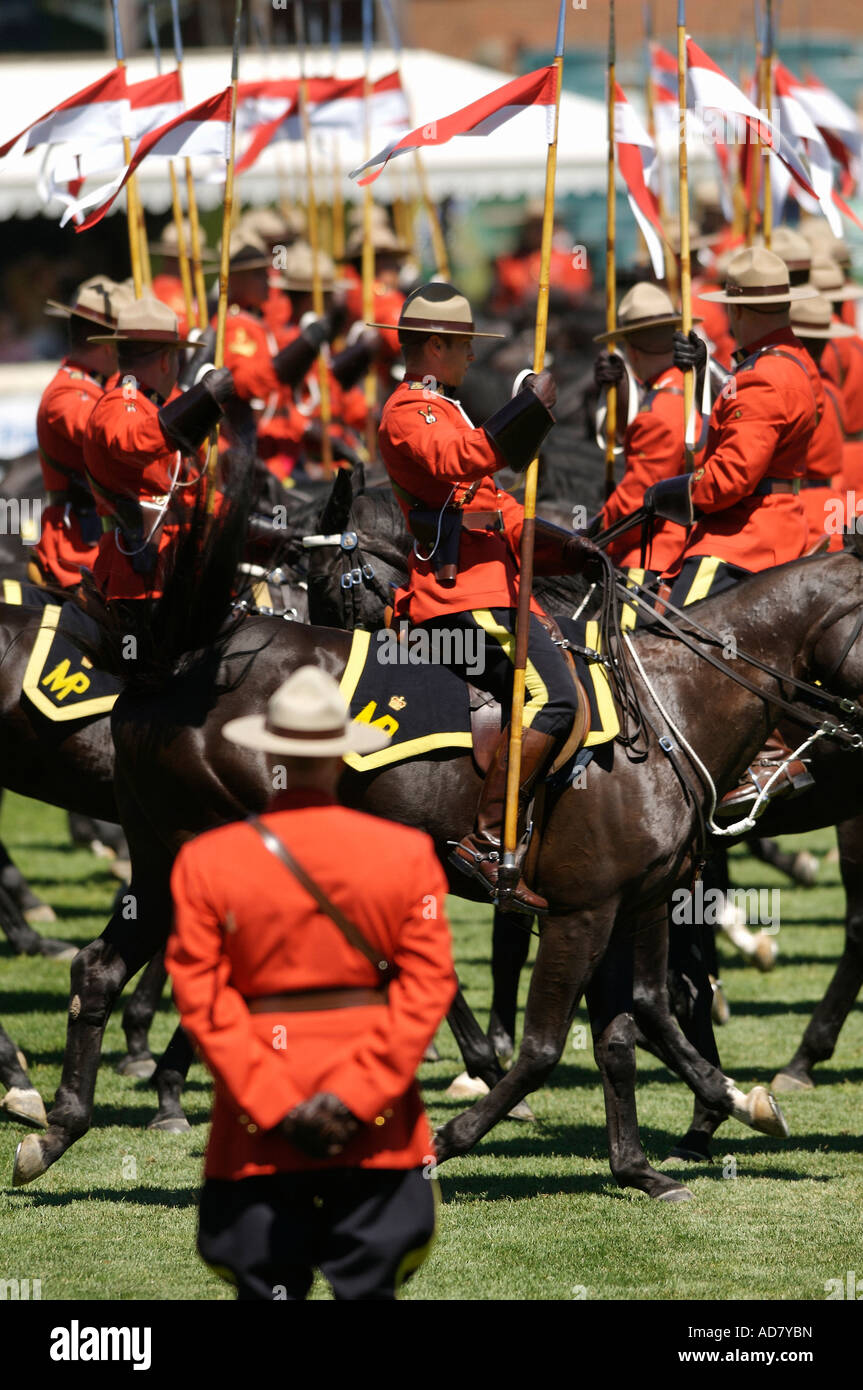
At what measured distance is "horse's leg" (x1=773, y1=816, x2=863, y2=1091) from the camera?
8.88 m

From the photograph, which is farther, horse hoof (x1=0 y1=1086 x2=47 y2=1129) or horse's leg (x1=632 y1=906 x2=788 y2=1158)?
horse hoof (x1=0 y1=1086 x2=47 y2=1129)

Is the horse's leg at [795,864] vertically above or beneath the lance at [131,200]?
beneath

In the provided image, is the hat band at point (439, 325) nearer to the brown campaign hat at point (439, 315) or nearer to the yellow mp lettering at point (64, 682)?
the brown campaign hat at point (439, 315)

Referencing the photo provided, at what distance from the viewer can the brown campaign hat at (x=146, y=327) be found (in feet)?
25.5

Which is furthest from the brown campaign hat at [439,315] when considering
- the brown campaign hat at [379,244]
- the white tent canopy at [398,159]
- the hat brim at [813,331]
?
the white tent canopy at [398,159]

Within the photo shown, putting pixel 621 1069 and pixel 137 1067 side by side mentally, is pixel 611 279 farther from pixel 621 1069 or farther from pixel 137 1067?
pixel 137 1067

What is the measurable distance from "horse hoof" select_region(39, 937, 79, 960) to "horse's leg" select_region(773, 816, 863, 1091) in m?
4.17

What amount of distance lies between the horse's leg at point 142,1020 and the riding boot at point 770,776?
9.13 ft

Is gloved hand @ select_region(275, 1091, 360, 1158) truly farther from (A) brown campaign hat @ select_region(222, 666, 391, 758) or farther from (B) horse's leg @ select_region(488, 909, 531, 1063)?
(B) horse's leg @ select_region(488, 909, 531, 1063)

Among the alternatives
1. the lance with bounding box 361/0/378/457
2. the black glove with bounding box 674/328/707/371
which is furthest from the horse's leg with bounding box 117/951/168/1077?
the lance with bounding box 361/0/378/457

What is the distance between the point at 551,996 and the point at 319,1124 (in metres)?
2.78

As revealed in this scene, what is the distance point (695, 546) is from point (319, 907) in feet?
14.4

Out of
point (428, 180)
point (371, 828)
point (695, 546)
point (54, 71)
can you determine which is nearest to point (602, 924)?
point (695, 546)

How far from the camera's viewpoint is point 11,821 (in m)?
16.5
